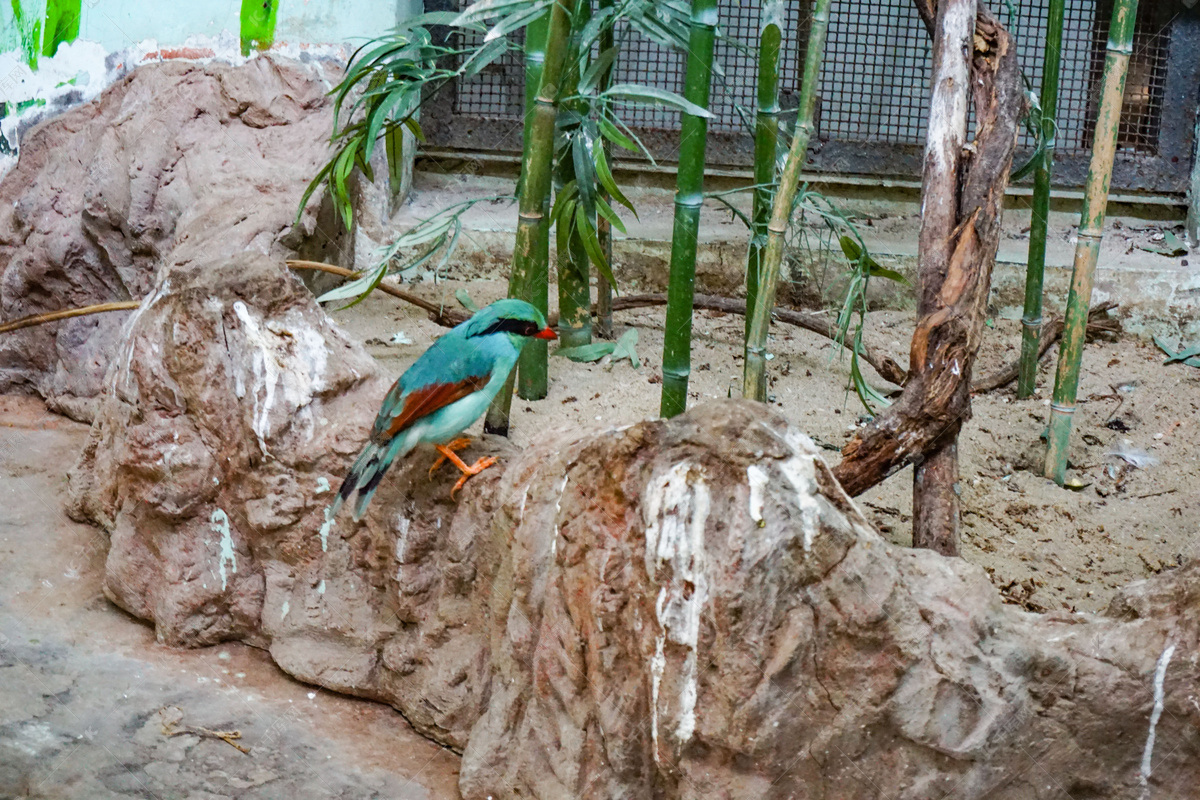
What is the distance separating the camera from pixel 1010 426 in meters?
4.24

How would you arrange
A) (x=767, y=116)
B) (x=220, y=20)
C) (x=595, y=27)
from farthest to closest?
(x=220, y=20)
(x=767, y=116)
(x=595, y=27)

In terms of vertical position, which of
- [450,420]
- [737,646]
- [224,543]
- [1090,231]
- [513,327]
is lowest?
[224,543]

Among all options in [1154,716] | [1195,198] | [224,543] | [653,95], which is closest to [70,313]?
[224,543]

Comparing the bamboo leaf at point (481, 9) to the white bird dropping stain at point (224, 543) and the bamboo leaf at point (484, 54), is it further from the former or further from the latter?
the white bird dropping stain at point (224, 543)

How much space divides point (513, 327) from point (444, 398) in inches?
11.9

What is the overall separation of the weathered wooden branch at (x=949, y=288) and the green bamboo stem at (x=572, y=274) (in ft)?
3.58

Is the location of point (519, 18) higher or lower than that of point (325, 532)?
higher

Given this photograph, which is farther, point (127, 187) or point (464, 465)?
point (127, 187)

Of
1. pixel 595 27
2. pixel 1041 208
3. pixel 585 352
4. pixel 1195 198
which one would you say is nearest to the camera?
pixel 595 27

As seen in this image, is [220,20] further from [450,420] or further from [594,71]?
[450,420]

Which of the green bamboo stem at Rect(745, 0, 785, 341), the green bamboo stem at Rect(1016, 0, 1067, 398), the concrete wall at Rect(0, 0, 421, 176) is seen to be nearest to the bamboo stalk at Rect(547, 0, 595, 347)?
the green bamboo stem at Rect(745, 0, 785, 341)

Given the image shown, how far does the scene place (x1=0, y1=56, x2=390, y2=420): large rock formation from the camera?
501 cm

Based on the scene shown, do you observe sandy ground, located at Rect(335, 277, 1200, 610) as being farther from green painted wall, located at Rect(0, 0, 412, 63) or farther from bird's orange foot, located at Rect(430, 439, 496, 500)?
green painted wall, located at Rect(0, 0, 412, 63)

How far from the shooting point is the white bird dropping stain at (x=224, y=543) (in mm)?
3426
